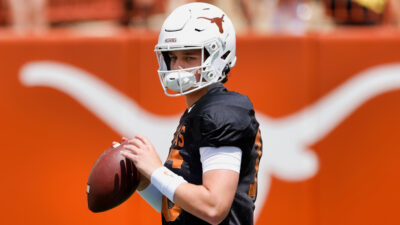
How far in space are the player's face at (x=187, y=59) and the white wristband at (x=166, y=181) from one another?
40 cm

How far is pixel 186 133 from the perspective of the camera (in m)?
2.12

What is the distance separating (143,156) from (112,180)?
23 cm

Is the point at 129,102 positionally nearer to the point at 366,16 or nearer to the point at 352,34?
the point at 352,34

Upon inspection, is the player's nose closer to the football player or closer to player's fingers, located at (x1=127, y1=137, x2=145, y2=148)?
the football player

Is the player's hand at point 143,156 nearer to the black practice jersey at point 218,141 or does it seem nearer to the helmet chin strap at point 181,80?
the black practice jersey at point 218,141

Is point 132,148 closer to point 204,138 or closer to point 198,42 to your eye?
point 204,138

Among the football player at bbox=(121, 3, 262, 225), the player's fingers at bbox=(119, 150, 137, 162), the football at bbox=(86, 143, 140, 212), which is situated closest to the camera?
the football player at bbox=(121, 3, 262, 225)

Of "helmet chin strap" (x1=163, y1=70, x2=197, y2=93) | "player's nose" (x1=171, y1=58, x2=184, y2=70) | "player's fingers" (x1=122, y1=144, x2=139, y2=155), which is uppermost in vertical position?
"player's nose" (x1=171, y1=58, x2=184, y2=70)

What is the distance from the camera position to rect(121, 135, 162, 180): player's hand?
2.05m

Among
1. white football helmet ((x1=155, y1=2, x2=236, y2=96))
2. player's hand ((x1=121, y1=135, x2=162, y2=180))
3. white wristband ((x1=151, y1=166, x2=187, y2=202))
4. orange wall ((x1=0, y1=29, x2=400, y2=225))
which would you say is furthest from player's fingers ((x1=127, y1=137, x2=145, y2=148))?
orange wall ((x1=0, y1=29, x2=400, y2=225))

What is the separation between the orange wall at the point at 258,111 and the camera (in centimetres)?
362

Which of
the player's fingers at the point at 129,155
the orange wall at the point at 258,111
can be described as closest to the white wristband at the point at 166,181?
the player's fingers at the point at 129,155

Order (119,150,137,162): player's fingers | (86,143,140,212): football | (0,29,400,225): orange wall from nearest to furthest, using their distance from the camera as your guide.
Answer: (119,150,137,162): player's fingers → (86,143,140,212): football → (0,29,400,225): orange wall

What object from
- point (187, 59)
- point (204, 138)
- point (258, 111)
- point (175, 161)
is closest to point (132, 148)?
point (175, 161)
